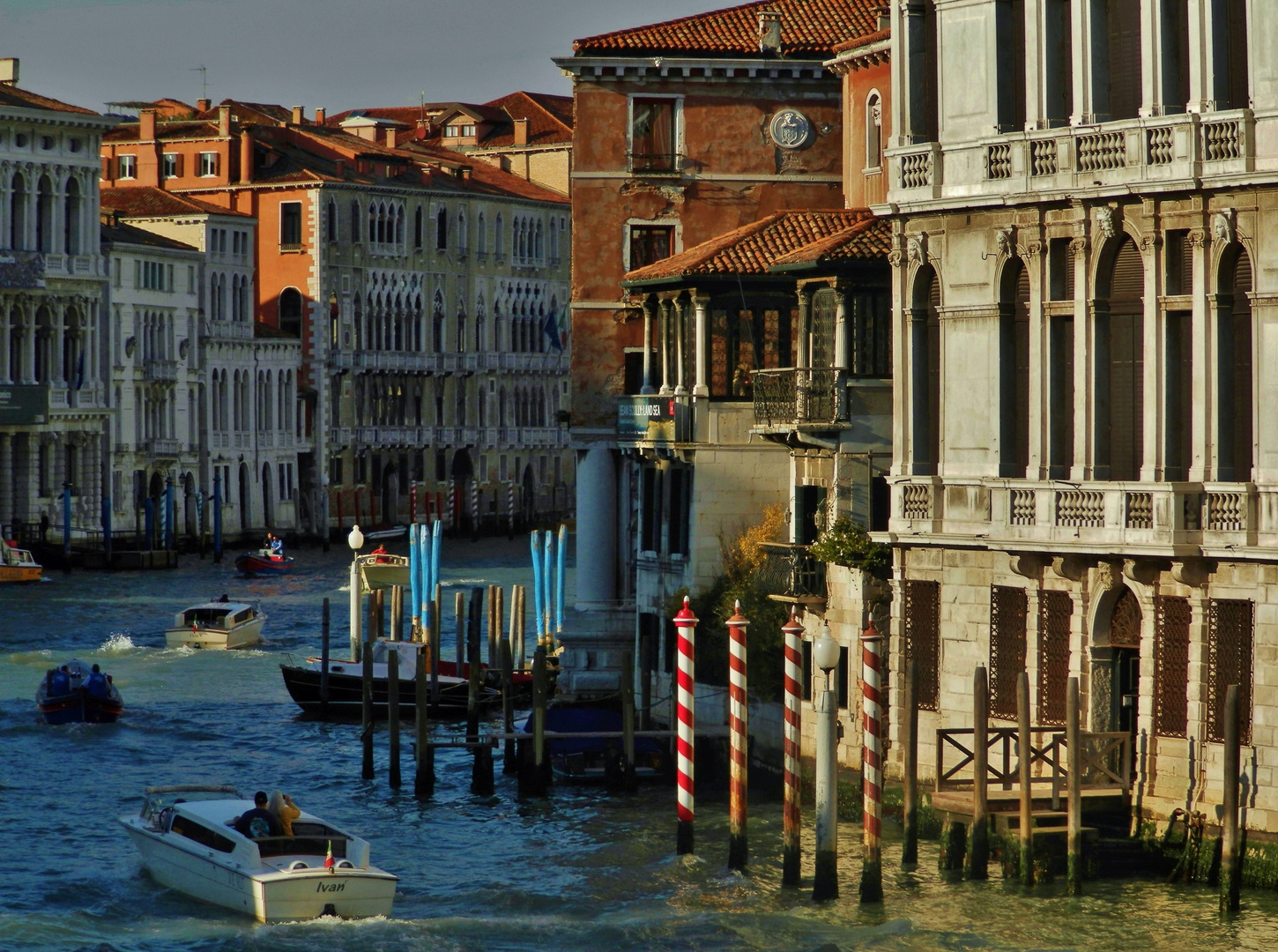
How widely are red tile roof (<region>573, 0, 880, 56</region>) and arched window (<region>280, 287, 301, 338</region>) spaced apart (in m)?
50.0

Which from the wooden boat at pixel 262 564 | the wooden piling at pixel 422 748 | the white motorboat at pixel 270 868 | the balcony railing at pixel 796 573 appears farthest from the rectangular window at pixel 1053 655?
the wooden boat at pixel 262 564

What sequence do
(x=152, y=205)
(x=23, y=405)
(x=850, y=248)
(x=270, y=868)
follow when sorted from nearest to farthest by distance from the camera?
1. (x=270, y=868)
2. (x=850, y=248)
3. (x=23, y=405)
4. (x=152, y=205)

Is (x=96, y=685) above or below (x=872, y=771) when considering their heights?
below

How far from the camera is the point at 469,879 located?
24.3m

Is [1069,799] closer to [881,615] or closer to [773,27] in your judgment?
[881,615]

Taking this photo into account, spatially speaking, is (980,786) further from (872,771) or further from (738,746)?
(738,746)

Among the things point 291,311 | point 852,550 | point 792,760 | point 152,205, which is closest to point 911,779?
point 792,760

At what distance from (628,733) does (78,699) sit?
32.3 feet

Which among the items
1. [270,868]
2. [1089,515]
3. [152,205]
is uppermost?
[152,205]

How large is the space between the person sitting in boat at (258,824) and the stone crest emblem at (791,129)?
14480 mm

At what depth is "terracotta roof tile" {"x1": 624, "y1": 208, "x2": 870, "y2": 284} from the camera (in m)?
30.1

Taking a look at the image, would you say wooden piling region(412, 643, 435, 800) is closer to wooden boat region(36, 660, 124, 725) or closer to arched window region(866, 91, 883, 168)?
arched window region(866, 91, 883, 168)

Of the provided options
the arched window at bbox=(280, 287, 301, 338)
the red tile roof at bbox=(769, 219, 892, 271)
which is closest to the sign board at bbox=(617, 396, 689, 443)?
the red tile roof at bbox=(769, 219, 892, 271)

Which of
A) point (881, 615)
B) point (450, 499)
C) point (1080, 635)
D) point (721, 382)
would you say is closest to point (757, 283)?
point (721, 382)
